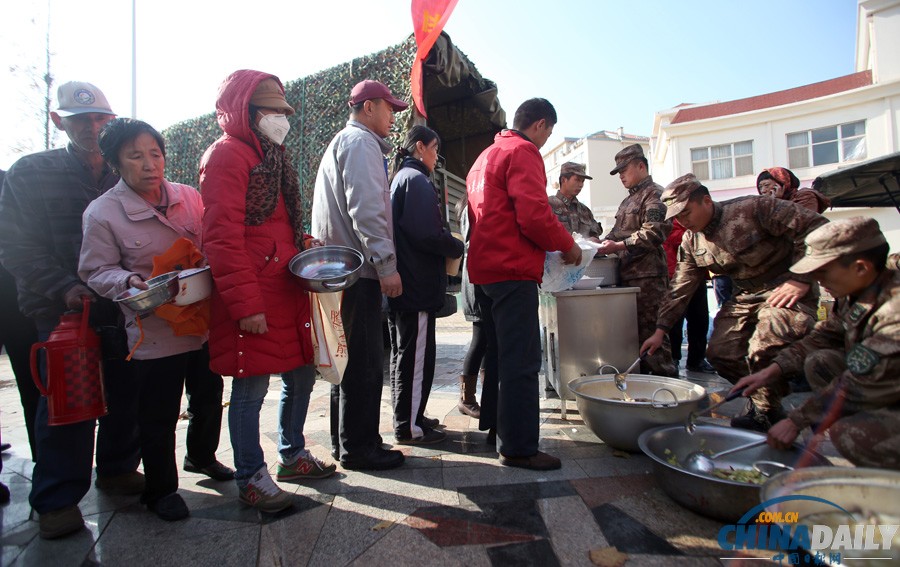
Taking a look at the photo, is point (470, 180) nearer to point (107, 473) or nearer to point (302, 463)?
point (302, 463)

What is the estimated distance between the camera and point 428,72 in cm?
557

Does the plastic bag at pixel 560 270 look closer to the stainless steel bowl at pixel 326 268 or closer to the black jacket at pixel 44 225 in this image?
the stainless steel bowl at pixel 326 268

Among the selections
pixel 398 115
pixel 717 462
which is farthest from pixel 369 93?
pixel 398 115

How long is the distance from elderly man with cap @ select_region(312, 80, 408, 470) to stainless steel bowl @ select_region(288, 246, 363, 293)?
0.53 feet

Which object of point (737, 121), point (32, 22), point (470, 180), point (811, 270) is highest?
point (737, 121)

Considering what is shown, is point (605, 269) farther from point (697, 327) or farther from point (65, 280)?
point (65, 280)

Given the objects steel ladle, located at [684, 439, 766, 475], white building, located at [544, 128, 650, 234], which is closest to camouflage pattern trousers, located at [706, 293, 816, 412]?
steel ladle, located at [684, 439, 766, 475]

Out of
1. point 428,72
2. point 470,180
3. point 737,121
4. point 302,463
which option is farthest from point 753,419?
point 737,121

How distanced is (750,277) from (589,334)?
1130 millimetres

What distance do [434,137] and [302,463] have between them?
2245 mm

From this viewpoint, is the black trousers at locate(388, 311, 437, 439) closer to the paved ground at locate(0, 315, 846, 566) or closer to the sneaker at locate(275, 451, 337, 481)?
the paved ground at locate(0, 315, 846, 566)

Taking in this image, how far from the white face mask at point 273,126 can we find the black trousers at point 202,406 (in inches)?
46.9

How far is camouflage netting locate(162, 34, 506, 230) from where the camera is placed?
5613 millimetres

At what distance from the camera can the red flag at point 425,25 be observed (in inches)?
199
